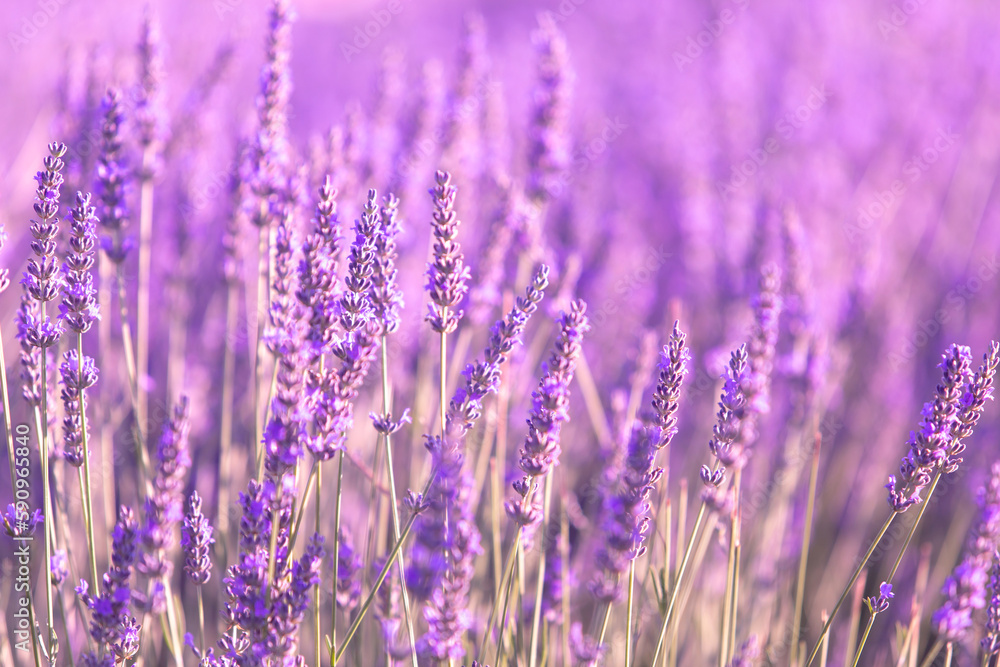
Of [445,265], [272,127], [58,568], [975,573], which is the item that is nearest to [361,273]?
[445,265]

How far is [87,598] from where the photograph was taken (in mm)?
1287

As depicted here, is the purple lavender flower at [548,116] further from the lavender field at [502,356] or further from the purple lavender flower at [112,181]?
the purple lavender flower at [112,181]

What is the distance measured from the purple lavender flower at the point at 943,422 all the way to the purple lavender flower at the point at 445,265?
868 millimetres

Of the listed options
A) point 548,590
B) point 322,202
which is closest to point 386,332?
point 322,202

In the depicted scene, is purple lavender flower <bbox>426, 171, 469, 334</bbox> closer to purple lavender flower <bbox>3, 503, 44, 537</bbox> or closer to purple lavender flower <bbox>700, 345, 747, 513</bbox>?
purple lavender flower <bbox>700, 345, 747, 513</bbox>

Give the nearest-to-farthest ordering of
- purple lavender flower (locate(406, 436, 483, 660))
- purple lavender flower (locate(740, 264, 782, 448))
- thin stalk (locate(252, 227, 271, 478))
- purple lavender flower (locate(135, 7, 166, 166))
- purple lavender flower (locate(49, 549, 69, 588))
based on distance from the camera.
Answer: purple lavender flower (locate(406, 436, 483, 660)) → purple lavender flower (locate(49, 549, 69, 588)) → purple lavender flower (locate(740, 264, 782, 448)) → thin stalk (locate(252, 227, 271, 478)) → purple lavender flower (locate(135, 7, 166, 166))

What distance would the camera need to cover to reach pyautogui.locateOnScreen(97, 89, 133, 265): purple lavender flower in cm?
174

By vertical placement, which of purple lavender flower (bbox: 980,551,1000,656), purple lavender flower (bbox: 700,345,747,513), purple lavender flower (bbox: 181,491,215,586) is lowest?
purple lavender flower (bbox: 980,551,1000,656)

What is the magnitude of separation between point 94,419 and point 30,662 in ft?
2.33

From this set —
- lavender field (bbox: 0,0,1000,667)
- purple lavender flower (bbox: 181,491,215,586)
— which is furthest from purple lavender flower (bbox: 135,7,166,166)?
purple lavender flower (bbox: 181,491,215,586)

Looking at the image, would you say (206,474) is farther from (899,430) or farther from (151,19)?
(899,430)

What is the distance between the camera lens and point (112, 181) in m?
1.79

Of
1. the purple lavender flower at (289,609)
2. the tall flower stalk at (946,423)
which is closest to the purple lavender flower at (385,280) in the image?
the purple lavender flower at (289,609)

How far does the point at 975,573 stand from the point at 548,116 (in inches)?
72.3
